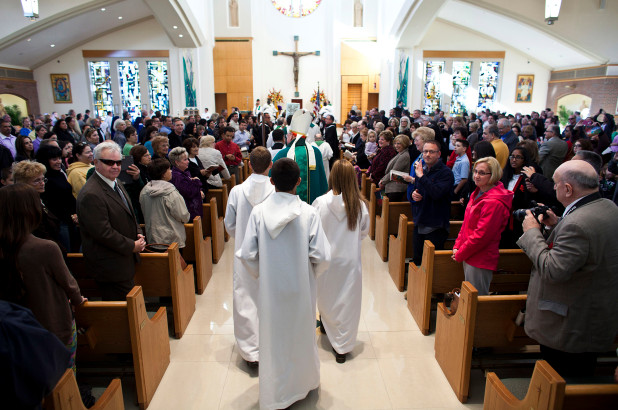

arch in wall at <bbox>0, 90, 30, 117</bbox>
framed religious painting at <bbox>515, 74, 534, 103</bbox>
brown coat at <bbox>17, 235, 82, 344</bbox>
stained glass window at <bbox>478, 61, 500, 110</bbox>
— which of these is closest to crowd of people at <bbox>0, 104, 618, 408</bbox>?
brown coat at <bbox>17, 235, 82, 344</bbox>

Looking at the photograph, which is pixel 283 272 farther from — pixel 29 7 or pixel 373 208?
pixel 29 7

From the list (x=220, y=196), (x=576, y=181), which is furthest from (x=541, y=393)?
(x=220, y=196)

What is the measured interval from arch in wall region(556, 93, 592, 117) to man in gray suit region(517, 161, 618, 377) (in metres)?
15.4

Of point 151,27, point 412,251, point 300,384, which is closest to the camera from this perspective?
point 300,384

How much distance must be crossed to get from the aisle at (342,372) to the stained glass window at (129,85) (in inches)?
621

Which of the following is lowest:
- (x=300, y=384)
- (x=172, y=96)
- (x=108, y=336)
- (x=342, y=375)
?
(x=342, y=375)

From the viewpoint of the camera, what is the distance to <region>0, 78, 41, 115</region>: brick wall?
1451 cm

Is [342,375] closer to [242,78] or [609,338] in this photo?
[609,338]

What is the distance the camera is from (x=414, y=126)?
314 inches

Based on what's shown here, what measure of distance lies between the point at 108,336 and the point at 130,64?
55.5 feet

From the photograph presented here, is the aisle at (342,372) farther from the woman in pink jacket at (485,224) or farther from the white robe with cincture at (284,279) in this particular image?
the woman in pink jacket at (485,224)

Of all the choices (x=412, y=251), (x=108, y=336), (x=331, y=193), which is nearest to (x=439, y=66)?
(x=412, y=251)

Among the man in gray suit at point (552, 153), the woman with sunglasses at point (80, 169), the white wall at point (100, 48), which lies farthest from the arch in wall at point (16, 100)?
the man in gray suit at point (552, 153)

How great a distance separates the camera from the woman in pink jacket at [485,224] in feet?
9.32
